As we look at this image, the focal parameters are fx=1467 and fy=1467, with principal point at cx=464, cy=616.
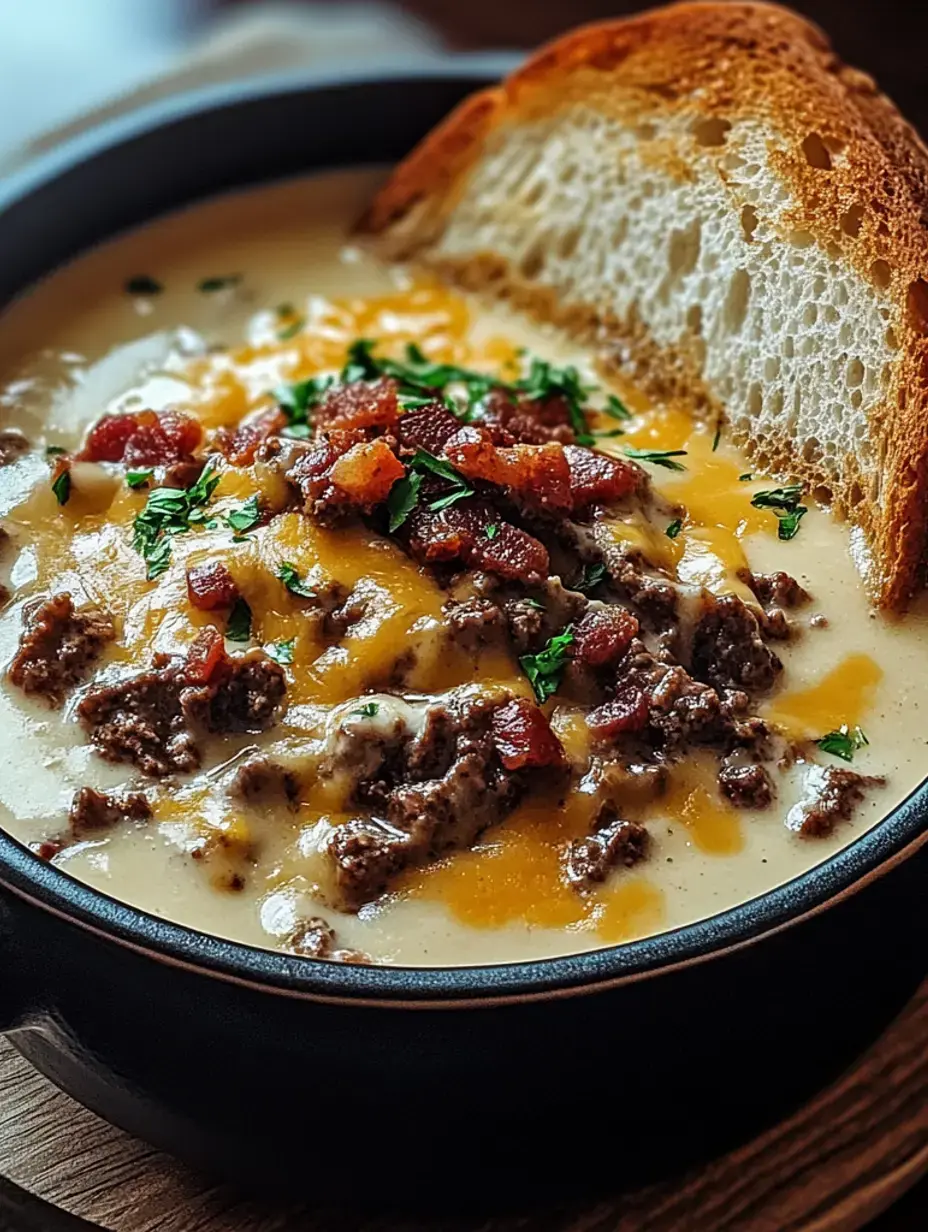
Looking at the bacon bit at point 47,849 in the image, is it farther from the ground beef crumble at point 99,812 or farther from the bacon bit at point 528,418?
the bacon bit at point 528,418

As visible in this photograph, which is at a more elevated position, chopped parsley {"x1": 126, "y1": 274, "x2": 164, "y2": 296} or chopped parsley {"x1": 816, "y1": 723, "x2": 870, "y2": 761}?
chopped parsley {"x1": 126, "y1": 274, "x2": 164, "y2": 296}

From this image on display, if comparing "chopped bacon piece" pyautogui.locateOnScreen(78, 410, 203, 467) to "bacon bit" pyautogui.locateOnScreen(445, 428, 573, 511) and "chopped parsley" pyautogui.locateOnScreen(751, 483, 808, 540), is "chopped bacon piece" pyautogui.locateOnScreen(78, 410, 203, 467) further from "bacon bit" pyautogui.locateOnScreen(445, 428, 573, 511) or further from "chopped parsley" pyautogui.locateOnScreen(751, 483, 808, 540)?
"chopped parsley" pyautogui.locateOnScreen(751, 483, 808, 540)

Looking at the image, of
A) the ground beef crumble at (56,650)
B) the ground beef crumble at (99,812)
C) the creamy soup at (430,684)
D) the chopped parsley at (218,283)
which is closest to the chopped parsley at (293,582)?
the creamy soup at (430,684)

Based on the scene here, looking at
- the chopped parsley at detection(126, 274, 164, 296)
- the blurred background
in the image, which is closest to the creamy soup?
the chopped parsley at detection(126, 274, 164, 296)

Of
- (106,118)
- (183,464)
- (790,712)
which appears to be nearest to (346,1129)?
(790,712)

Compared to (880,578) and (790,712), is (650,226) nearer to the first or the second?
(880,578)

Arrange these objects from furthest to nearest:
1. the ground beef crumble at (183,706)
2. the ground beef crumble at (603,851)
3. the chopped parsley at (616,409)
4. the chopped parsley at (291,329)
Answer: the chopped parsley at (291,329)
the chopped parsley at (616,409)
the ground beef crumble at (183,706)
the ground beef crumble at (603,851)

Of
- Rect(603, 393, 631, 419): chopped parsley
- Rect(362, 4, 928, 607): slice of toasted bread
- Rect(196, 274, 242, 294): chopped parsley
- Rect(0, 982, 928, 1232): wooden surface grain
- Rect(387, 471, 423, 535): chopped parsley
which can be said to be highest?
Rect(362, 4, 928, 607): slice of toasted bread

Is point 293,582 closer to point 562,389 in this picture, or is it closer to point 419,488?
point 419,488
